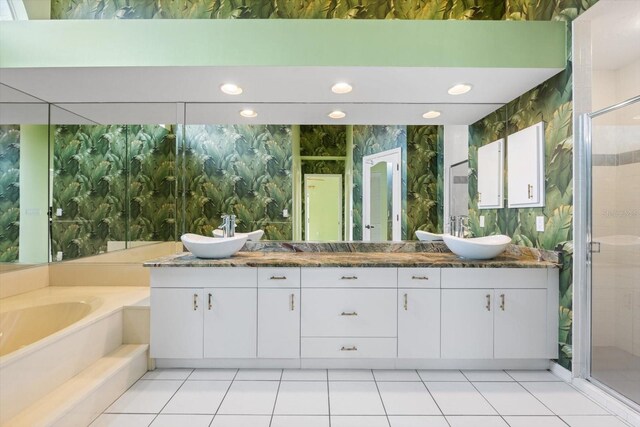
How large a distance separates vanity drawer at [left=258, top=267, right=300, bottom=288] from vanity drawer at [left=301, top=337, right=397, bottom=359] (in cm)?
41

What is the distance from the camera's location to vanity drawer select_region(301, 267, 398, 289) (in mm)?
2303

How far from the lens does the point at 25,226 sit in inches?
106

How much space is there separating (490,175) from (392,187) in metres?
0.89

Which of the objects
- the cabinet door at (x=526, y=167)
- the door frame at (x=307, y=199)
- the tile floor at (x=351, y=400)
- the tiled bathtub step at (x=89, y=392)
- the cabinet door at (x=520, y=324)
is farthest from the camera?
the door frame at (x=307, y=199)

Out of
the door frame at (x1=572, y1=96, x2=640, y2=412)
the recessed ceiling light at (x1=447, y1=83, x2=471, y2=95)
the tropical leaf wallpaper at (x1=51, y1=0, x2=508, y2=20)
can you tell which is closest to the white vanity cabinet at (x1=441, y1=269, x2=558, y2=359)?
the door frame at (x1=572, y1=96, x2=640, y2=412)

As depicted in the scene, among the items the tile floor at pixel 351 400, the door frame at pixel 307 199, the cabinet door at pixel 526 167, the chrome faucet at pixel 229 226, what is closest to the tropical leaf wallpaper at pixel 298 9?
the cabinet door at pixel 526 167

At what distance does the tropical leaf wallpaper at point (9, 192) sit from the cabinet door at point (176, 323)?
1.38 m

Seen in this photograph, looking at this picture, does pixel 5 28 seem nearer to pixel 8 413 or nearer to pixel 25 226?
pixel 25 226

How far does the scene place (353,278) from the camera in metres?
2.31

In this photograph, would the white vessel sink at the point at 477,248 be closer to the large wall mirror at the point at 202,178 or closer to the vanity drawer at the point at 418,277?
the vanity drawer at the point at 418,277

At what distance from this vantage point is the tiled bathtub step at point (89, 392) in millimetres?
1512

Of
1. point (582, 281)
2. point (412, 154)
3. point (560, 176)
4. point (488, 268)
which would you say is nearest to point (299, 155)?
point (412, 154)

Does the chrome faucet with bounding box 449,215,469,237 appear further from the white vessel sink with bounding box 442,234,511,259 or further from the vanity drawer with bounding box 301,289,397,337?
Result: the vanity drawer with bounding box 301,289,397,337

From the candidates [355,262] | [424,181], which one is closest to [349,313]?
[355,262]
